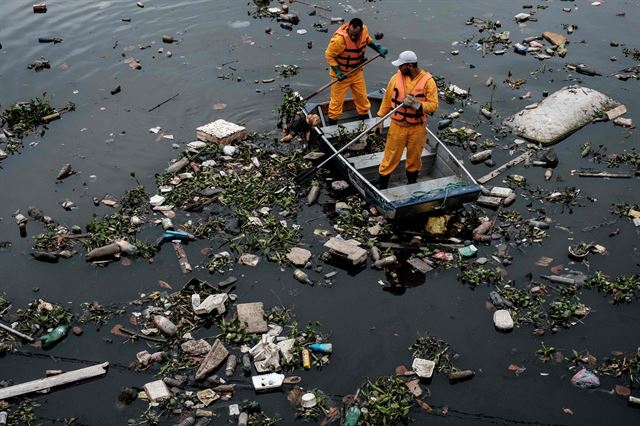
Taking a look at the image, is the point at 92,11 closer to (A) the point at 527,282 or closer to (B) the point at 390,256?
(B) the point at 390,256

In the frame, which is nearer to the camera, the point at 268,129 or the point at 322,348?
the point at 322,348

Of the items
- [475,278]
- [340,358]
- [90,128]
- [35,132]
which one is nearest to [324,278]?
[340,358]

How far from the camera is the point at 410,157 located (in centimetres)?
926

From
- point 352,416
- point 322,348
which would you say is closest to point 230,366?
point 322,348

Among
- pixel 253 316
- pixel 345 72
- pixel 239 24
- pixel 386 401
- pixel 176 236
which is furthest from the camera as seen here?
pixel 239 24

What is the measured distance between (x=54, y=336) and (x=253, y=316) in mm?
2709

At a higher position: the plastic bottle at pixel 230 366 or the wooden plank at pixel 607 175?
the wooden plank at pixel 607 175

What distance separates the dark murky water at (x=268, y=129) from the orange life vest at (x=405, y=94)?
2.27 metres

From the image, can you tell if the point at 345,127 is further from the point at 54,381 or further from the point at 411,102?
the point at 54,381

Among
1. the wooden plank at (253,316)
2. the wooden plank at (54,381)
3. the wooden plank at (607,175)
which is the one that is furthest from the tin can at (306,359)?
the wooden plank at (607,175)

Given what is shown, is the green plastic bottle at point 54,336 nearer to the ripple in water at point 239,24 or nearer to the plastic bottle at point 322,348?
the plastic bottle at point 322,348

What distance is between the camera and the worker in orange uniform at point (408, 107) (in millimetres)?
8414

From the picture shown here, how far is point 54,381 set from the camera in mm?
6867

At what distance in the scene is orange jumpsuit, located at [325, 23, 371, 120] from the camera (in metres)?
10.2
